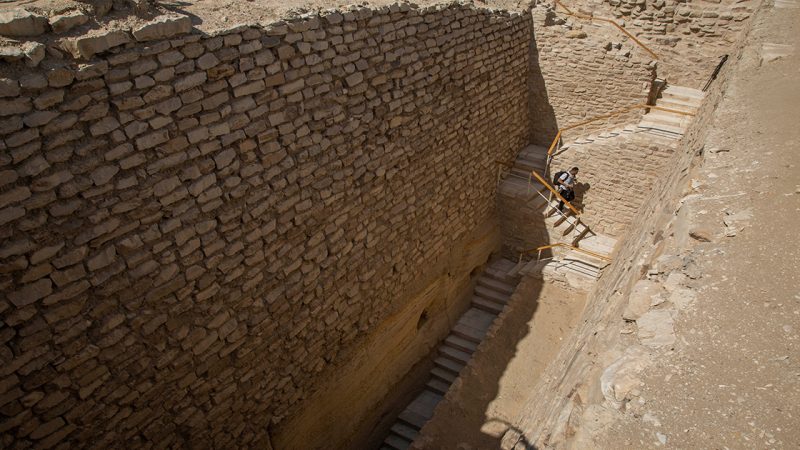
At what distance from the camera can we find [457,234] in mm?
9688

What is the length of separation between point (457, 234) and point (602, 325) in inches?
214

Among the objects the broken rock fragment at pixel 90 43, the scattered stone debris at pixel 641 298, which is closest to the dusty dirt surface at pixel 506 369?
the scattered stone debris at pixel 641 298

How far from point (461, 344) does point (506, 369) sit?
1.26 meters

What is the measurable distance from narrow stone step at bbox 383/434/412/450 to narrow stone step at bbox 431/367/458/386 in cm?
143

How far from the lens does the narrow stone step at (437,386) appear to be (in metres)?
9.75

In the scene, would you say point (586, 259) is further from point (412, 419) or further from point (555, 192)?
point (412, 419)

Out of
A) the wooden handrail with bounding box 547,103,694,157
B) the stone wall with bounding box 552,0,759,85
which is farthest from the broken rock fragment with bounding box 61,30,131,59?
the stone wall with bounding box 552,0,759,85

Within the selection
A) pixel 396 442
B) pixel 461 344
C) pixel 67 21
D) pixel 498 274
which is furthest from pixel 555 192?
pixel 67 21

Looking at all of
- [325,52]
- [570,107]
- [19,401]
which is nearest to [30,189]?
[19,401]

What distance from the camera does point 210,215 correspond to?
5262 mm

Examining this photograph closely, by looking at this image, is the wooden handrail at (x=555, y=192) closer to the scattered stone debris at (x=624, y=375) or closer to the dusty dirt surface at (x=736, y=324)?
the dusty dirt surface at (x=736, y=324)

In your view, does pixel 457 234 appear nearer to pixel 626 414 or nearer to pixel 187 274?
pixel 187 274

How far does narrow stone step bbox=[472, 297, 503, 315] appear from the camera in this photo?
35.0ft

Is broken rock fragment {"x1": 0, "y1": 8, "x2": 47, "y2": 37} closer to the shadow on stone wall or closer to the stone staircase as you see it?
the shadow on stone wall
